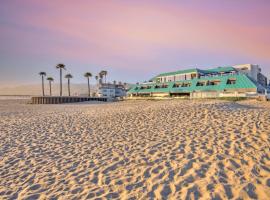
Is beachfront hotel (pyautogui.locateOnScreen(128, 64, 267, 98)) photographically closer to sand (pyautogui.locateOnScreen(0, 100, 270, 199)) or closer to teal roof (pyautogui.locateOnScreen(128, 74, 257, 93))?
teal roof (pyautogui.locateOnScreen(128, 74, 257, 93))

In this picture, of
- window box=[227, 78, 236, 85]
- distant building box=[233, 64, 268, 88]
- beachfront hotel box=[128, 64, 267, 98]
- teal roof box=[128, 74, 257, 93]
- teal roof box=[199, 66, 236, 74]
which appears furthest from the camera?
distant building box=[233, 64, 268, 88]

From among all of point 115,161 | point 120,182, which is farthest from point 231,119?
point 120,182

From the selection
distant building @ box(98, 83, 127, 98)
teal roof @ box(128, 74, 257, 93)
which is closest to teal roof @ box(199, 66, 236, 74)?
teal roof @ box(128, 74, 257, 93)

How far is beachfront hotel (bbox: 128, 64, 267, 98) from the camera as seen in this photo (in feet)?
151

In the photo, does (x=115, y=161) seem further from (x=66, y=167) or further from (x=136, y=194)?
(x=136, y=194)

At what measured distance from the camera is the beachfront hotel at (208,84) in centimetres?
4612

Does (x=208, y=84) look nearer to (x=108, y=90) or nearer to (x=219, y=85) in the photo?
(x=219, y=85)

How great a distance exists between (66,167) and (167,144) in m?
3.90

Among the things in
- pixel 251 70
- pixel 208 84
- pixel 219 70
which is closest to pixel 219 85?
pixel 208 84

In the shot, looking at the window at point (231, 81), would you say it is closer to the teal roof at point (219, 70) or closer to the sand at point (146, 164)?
the teal roof at point (219, 70)

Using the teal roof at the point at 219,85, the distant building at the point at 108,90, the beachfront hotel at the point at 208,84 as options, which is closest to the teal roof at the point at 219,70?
the beachfront hotel at the point at 208,84

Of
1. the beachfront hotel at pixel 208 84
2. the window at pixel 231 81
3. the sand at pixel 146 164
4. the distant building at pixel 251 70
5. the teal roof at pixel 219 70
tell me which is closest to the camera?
the sand at pixel 146 164

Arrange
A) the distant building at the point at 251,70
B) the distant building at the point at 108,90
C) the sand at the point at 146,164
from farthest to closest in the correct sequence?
the distant building at the point at 108,90
the distant building at the point at 251,70
the sand at the point at 146,164

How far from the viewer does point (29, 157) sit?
782cm
